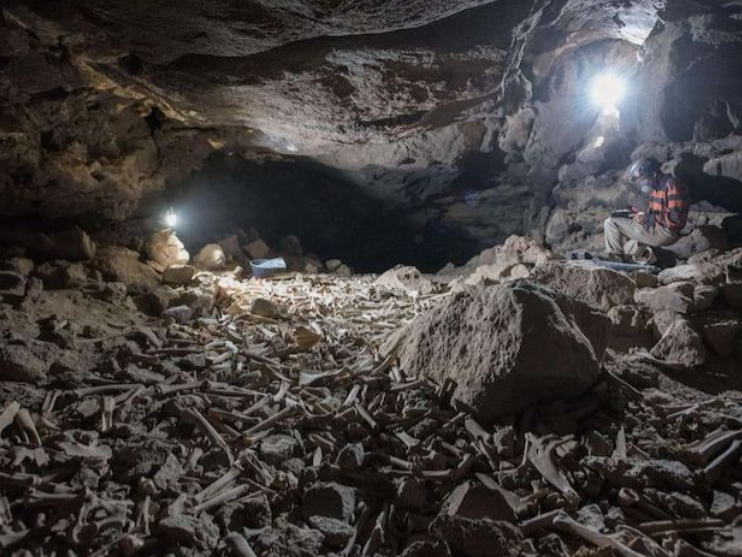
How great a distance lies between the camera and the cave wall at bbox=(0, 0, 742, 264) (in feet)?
12.8

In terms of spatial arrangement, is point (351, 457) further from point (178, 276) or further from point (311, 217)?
point (311, 217)

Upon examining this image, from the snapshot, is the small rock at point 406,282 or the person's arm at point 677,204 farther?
the person's arm at point 677,204

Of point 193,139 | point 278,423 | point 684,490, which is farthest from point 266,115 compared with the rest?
point 684,490

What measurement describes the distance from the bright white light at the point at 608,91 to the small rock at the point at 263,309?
28.2 feet

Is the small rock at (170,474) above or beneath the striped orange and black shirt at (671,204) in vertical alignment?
beneath

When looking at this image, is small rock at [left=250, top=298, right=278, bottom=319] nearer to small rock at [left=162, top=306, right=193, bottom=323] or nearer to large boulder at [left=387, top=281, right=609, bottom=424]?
small rock at [left=162, top=306, right=193, bottom=323]

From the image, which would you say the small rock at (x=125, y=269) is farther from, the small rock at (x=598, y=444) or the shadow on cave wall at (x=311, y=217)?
the small rock at (x=598, y=444)

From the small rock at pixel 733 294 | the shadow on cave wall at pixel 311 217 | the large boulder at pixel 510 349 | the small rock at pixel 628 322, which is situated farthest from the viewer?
the shadow on cave wall at pixel 311 217

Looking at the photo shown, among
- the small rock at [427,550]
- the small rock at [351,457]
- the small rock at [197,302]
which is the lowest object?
the small rock at [427,550]

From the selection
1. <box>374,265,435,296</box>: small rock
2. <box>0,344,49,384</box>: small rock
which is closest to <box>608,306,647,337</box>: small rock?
<box>374,265,435,296</box>: small rock

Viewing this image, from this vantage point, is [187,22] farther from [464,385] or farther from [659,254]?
[659,254]

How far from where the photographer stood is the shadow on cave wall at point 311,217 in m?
11.3

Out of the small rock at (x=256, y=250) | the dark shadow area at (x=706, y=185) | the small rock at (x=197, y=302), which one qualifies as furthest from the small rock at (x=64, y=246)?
the dark shadow area at (x=706, y=185)

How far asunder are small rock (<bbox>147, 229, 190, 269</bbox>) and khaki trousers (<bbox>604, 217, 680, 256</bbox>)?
8625mm
